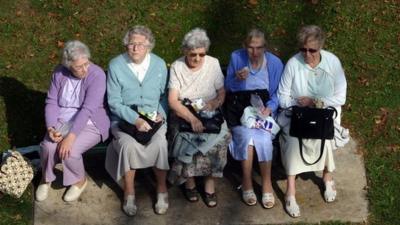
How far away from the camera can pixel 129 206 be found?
6.63 meters

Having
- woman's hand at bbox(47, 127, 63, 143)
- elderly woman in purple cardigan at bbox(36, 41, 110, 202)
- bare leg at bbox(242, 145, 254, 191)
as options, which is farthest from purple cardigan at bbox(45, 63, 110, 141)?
bare leg at bbox(242, 145, 254, 191)

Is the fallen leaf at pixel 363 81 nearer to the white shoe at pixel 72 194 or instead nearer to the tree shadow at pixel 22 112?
the white shoe at pixel 72 194

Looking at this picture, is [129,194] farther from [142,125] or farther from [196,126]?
[196,126]

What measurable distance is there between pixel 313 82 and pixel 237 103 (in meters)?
0.74

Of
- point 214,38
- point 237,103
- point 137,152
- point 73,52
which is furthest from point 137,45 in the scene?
point 214,38

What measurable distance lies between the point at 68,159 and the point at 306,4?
4093mm

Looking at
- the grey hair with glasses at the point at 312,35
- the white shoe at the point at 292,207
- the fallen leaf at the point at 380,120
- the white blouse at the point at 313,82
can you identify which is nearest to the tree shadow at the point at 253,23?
the fallen leaf at the point at 380,120

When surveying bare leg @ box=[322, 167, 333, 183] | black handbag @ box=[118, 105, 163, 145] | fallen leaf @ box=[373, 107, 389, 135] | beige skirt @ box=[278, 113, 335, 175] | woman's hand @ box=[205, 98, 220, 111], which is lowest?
bare leg @ box=[322, 167, 333, 183]

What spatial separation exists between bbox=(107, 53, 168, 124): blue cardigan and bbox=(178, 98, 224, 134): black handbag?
27 centimetres

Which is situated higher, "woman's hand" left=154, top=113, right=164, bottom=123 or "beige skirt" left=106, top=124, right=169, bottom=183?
"woman's hand" left=154, top=113, right=164, bottom=123

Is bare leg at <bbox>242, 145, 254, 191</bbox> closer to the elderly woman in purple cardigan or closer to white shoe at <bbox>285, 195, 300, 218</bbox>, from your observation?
white shoe at <bbox>285, 195, 300, 218</bbox>

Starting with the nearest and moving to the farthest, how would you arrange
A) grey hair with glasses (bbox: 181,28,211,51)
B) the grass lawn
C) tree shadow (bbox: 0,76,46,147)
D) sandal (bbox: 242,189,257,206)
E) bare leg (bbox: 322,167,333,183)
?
grey hair with glasses (bbox: 181,28,211,51) → sandal (bbox: 242,189,257,206) → bare leg (bbox: 322,167,333,183) → tree shadow (bbox: 0,76,46,147) → the grass lawn

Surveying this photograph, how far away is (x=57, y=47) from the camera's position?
8.54 meters

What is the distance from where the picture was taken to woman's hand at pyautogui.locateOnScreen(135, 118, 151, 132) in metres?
6.43
